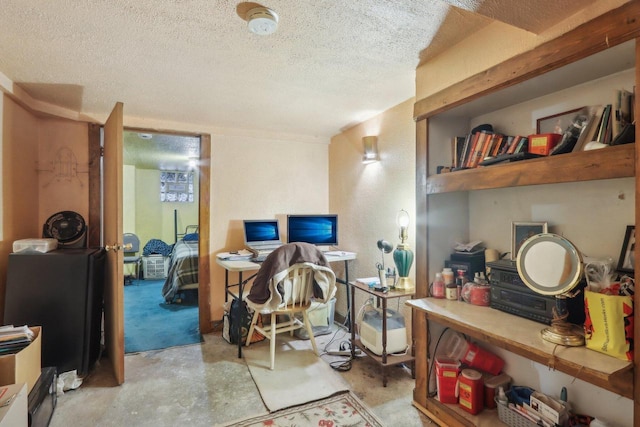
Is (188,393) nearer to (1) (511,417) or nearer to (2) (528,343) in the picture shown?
(1) (511,417)

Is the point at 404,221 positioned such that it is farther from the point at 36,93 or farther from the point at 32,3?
the point at 36,93

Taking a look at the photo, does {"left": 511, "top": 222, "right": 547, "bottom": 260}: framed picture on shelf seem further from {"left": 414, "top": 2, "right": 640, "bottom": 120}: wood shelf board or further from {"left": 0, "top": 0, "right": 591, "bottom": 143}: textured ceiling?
{"left": 0, "top": 0, "right": 591, "bottom": 143}: textured ceiling

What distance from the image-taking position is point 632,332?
1.13 m

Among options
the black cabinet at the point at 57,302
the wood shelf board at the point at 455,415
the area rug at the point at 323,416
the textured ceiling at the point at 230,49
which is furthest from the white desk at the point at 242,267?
the textured ceiling at the point at 230,49

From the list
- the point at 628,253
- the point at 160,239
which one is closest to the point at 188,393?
the point at 628,253

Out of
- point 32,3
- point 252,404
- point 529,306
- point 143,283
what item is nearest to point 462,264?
point 529,306

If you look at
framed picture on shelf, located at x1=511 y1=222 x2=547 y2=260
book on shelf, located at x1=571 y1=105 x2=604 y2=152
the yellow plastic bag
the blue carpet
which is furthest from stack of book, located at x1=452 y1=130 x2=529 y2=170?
the blue carpet

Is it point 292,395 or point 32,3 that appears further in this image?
point 292,395

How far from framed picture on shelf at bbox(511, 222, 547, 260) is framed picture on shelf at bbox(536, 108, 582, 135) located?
0.48 meters

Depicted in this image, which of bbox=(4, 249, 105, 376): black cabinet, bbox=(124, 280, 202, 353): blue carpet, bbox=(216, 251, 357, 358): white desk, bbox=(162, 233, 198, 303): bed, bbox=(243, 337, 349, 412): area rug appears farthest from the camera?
bbox=(162, 233, 198, 303): bed

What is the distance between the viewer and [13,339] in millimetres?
1707

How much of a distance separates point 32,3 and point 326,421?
2.47 meters

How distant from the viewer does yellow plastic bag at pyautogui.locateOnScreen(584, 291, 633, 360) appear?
1.14 meters

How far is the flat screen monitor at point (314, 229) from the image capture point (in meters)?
3.38
